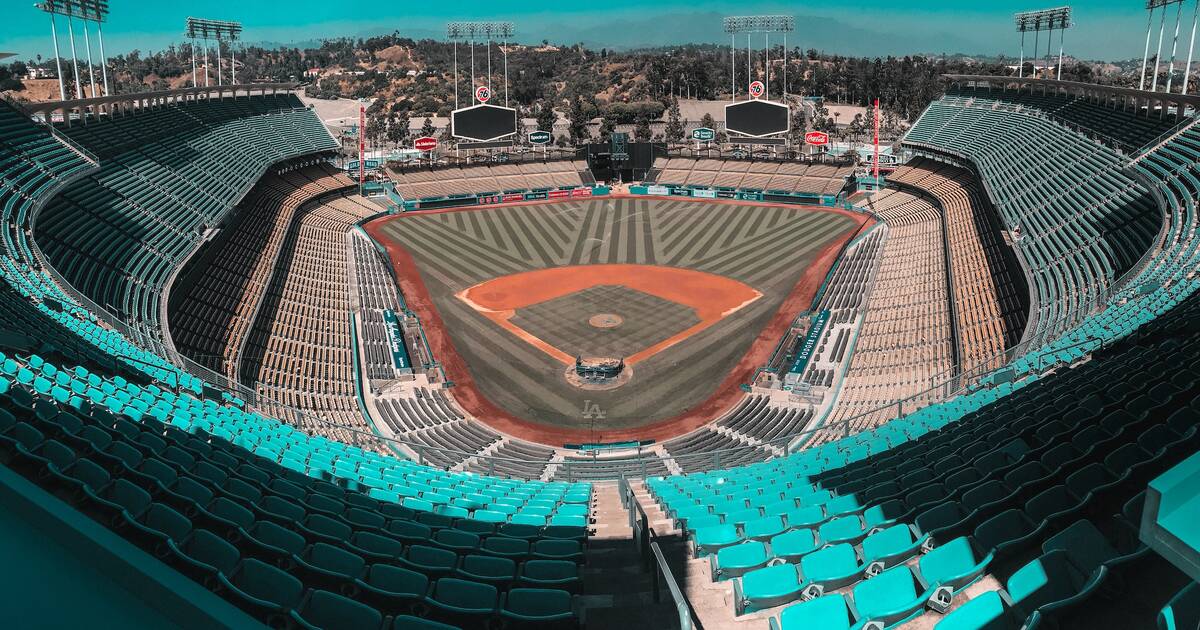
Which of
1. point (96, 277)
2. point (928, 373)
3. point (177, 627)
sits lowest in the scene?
point (928, 373)

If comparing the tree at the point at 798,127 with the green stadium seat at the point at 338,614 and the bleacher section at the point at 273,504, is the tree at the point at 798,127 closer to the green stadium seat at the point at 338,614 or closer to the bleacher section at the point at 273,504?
the bleacher section at the point at 273,504

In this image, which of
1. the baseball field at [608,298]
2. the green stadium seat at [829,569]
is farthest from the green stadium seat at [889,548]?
the baseball field at [608,298]

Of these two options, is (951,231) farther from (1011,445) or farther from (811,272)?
(1011,445)

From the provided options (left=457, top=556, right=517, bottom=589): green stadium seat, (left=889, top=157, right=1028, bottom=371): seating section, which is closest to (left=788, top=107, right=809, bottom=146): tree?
(left=889, top=157, right=1028, bottom=371): seating section

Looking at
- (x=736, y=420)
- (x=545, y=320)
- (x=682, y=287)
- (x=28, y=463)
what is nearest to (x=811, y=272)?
(x=682, y=287)

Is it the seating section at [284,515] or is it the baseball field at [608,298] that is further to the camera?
the baseball field at [608,298]

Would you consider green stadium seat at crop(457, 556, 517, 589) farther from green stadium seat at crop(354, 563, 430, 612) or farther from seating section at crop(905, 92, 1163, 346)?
seating section at crop(905, 92, 1163, 346)
